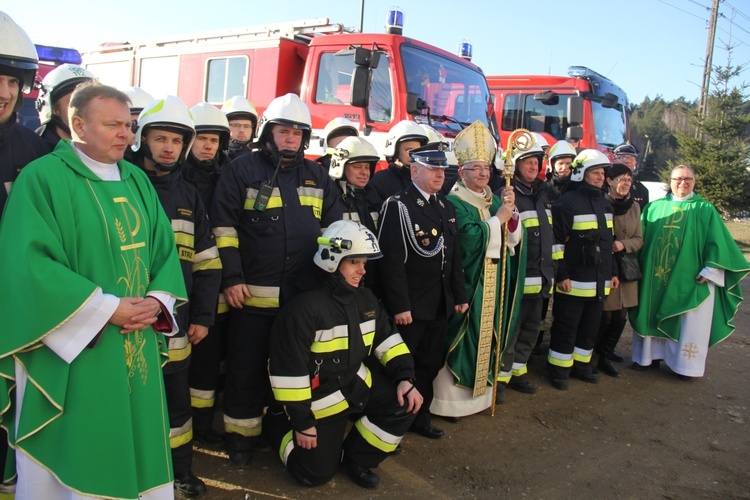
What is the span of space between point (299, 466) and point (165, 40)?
7.62m

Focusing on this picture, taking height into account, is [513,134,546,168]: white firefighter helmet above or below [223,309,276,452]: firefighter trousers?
above

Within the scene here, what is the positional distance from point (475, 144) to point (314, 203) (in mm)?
1513

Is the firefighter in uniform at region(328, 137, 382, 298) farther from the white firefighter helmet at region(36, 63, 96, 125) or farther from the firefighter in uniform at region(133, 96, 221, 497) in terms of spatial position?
the white firefighter helmet at region(36, 63, 96, 125)

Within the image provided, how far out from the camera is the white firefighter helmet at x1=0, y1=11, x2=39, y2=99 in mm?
2686

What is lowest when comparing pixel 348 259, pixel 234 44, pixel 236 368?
pixel 236 368

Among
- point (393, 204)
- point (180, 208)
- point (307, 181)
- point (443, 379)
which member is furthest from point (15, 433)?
point (443, 379)

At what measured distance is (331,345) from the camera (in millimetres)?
3697

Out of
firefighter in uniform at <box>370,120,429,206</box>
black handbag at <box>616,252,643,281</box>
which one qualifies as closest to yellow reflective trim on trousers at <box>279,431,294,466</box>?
firefighter in uniform at <box>370,120,429,206</box>

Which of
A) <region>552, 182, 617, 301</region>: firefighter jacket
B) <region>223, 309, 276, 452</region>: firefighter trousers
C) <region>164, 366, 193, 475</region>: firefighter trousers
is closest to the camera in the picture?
<region>164, 366, 193, 475</region>: firefighter trousers

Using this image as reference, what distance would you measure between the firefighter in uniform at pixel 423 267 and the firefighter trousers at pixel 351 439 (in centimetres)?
68

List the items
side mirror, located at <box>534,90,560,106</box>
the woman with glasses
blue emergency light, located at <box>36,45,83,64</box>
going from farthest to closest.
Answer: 1. side mirror, located at <box>534,90,560,106</box>
2. blue emergency light, located at <box>36,45,83,64</box>
3. the woman with glasses

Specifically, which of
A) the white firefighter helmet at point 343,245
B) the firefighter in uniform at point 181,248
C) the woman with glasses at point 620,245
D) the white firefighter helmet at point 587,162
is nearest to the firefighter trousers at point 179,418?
Result: the firefighter in uniform at point 181,248

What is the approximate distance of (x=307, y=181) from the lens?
4.04 m

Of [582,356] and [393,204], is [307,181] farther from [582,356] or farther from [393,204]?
[582,356]
